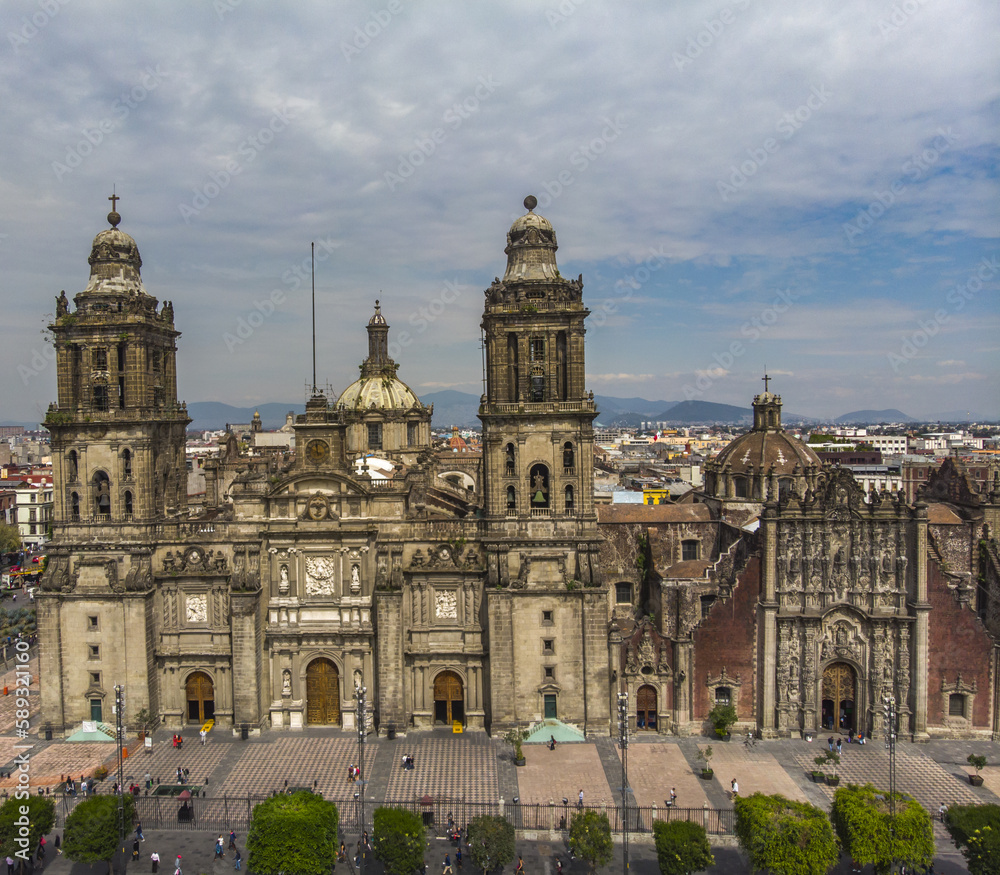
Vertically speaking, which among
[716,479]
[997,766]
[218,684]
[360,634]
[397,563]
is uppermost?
[716,479]

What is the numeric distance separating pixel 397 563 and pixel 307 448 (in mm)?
9507

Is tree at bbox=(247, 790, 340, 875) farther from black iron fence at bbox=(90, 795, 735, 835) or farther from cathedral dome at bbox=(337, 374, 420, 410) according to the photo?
cathedral dome at bbox=(337, 374, 420, 410)

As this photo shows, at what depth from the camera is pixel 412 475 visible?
59281 mm

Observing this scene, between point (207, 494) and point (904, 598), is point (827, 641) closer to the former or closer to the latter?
point (904, 598)

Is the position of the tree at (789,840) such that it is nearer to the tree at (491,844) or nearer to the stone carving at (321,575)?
the tree at (491,844)

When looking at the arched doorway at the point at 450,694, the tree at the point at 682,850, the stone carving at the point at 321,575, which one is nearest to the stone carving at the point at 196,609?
the stone carving at the point at 321,575

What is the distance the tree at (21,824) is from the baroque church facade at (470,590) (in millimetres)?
14387

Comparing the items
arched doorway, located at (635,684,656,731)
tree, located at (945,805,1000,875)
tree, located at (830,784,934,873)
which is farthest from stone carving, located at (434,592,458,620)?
tree, located at (945,805,1000,875)

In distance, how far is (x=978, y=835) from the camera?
3042 cm

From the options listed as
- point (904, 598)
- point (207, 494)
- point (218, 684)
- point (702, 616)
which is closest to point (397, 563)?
point (218, 684)

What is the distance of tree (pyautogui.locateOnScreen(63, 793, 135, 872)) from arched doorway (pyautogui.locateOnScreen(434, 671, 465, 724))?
20.0 meters

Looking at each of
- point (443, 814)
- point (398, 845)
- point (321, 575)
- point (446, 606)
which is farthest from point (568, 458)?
point (398, 845)

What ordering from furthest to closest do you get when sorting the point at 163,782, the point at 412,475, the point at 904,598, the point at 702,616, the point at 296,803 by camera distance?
the point at 412,475, the point at 702,616, the point at 904,598, the point at 163,782, the point at 296,803

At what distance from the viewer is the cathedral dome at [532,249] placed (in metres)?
48.2
